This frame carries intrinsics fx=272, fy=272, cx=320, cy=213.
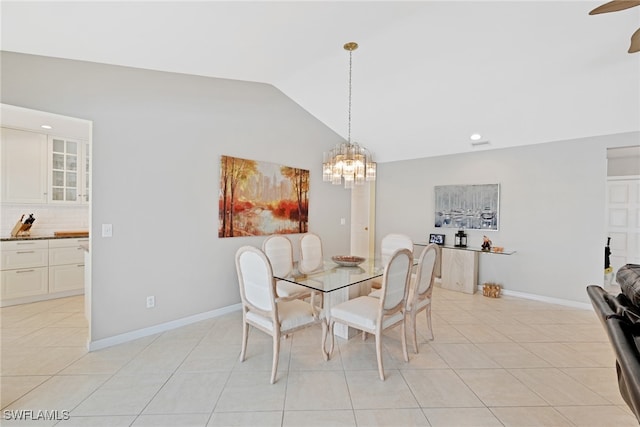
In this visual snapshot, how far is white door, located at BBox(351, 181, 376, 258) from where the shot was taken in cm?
580

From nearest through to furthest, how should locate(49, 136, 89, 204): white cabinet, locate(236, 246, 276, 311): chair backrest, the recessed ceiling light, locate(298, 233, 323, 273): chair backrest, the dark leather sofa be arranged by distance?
the dark leather sofa < locate(236, 246, 276, 311): chair backrest < locate(298, 233, 323, 273): chair backrest < locate(49, 136, 89, 204): white cabinet < the recessed ceiling light

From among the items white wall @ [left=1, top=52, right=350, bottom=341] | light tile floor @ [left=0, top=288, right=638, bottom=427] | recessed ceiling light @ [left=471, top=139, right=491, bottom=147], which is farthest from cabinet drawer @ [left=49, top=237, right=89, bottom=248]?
recessed ceiling light @ [left=471, top=139, right=491, bottom=147]

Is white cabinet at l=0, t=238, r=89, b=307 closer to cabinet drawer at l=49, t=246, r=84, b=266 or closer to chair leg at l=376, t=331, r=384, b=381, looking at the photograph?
cabinet drawer at l=49, t=246, r=84, b=266

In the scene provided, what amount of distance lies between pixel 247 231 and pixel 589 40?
411 centimetres

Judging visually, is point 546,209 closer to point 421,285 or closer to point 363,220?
point 421,285

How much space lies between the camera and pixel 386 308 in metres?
2.19

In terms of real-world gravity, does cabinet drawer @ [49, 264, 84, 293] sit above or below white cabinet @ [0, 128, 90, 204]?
below

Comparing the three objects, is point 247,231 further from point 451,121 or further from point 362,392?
point 451,121

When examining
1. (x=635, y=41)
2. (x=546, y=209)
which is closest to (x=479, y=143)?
(x=546, y=209)

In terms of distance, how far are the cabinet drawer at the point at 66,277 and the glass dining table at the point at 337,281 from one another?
3.38m

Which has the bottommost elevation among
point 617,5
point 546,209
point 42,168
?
point 546,209

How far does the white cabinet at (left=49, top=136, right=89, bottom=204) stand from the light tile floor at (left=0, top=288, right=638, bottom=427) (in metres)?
1.76

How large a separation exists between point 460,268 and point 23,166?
6535mm

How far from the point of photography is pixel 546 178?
3969 mm
